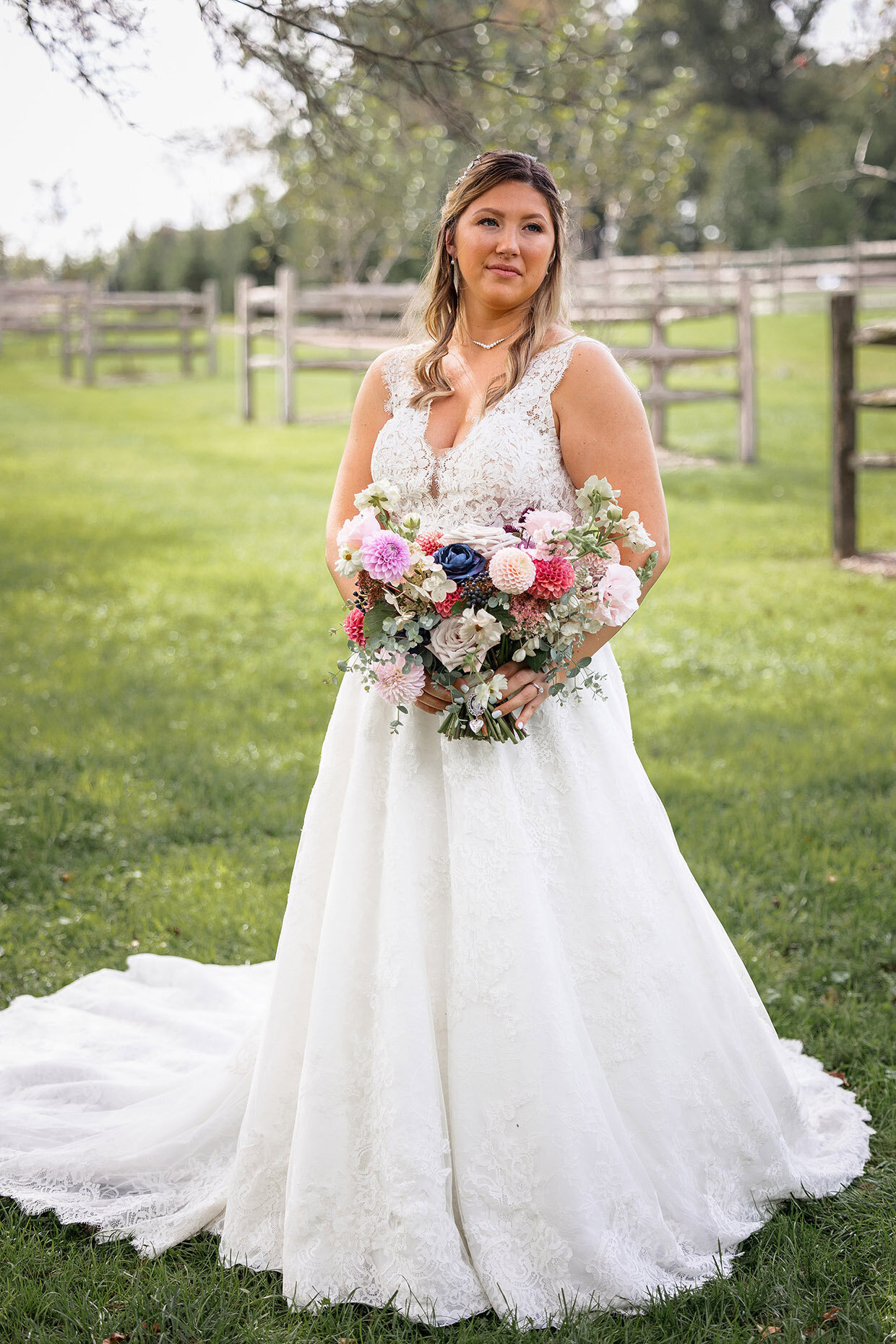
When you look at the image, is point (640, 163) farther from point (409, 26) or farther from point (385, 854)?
point (385, 854)

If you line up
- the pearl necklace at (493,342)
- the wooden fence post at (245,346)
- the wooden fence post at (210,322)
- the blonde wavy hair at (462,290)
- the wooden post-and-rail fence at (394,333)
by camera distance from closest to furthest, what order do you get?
the blonde wavy hair at (462,290) → the pearl necklace at (493,342) → the wooden post-and-rail fence at (394,333) → the wooden fence post at (245,346) → the wooden fence post at (210,322)

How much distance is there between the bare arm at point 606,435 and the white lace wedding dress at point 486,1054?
2.0 inches

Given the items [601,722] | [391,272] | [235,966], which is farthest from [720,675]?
[391,272]

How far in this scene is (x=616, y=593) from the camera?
2.70m

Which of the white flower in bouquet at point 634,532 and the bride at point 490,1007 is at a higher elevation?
the white flower in bouquet at point 634,532

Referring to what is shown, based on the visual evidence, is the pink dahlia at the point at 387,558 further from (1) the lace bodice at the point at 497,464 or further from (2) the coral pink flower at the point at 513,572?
(1) the lace bodice at the point at 497,464

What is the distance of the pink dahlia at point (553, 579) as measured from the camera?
260 centimetres

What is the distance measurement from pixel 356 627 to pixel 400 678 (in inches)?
5.8

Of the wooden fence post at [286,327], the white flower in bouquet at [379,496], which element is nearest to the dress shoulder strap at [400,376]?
the white flower in bouquet at [379,496]

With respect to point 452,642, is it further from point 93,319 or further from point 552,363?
point 93,319

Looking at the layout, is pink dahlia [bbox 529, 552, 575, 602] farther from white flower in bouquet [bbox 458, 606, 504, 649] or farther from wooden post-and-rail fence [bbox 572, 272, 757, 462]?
wooden post-and-rail fence [bbox 572, 272, 757, 462]

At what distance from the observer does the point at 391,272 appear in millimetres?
36031

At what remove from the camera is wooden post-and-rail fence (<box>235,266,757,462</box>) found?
50.2ft

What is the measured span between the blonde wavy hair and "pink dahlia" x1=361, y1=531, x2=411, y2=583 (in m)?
0.63
